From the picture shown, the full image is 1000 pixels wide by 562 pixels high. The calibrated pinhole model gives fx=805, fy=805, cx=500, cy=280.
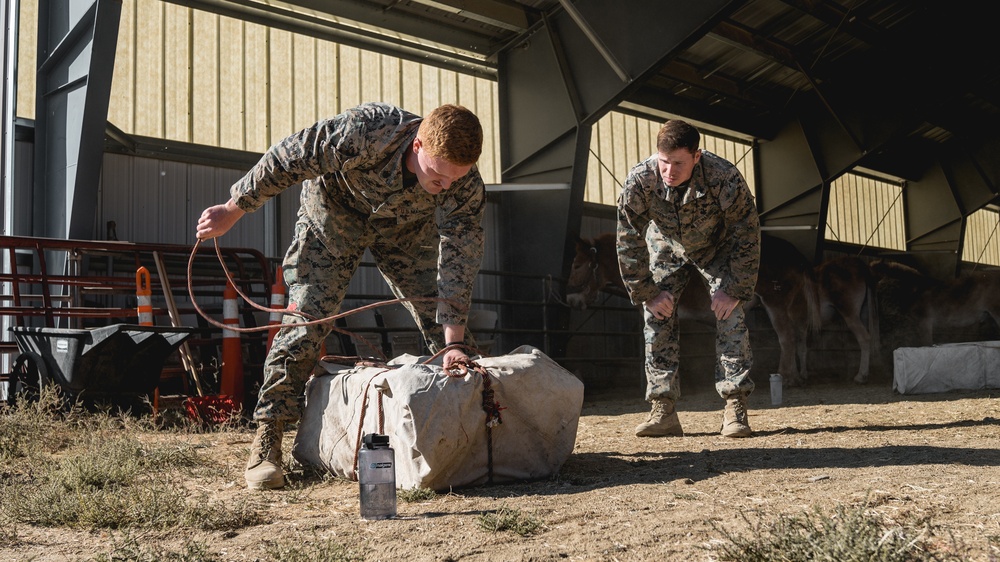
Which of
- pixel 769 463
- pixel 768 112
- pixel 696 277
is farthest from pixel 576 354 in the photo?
pixel 769 463

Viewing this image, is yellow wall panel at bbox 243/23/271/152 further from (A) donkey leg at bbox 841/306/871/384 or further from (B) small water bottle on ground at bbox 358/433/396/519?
(A) donkey leg at bbox 841/306/871/384

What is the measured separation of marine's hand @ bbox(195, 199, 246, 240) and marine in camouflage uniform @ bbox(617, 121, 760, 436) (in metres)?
2.25

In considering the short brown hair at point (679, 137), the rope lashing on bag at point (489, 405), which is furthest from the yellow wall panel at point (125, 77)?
the rope lashing on bag at point (489, 405)

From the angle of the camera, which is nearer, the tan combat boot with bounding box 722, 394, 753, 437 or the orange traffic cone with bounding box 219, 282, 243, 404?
the tan combat boot with bounding box 722, 394, 753, 437

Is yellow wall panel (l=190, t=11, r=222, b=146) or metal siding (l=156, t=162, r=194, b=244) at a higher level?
yellow wall panel (l=190, t=11, r=222, b=146)

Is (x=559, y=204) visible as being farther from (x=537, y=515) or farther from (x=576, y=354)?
(x=537, y=515)

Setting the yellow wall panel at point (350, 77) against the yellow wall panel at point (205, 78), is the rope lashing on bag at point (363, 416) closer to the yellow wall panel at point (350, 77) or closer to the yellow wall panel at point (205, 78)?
the yellow wall panel at point (205, 78)

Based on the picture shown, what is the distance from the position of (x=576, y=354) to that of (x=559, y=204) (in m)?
2.34

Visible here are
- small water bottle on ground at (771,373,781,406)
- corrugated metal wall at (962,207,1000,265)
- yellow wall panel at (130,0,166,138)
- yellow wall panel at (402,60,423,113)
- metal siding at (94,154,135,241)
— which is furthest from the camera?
corrugated metal wall at (962,207,1000,265)

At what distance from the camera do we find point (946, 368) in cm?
852

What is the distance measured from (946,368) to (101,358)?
26.3ft

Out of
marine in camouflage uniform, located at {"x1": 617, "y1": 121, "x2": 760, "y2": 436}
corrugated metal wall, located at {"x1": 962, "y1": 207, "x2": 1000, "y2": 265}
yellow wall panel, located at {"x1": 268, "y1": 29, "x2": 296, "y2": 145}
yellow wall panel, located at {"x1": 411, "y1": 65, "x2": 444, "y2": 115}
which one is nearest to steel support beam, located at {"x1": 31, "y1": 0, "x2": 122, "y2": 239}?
yellow wall panel, located at {"x1": 268, "y1": 29, "x2": 296, "y2": 145}

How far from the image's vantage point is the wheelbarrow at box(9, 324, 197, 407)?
5332mm

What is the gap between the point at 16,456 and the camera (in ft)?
13.3
